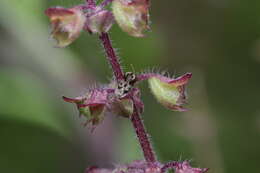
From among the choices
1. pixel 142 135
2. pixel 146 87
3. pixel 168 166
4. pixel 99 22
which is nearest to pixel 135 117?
pixel 142 135

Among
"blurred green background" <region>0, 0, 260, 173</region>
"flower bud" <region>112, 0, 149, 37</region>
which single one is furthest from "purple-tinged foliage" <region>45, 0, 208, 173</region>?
"blurred green background" <region>0, 0, 260, 173</region>

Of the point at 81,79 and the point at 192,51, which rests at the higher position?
the point at 192,51

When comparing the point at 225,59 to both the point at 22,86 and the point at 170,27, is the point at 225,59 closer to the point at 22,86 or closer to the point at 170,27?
the point at 170,27

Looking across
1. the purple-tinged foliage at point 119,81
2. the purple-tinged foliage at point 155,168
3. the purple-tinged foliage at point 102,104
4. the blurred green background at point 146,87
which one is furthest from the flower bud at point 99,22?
the blurred green background at point 146,87

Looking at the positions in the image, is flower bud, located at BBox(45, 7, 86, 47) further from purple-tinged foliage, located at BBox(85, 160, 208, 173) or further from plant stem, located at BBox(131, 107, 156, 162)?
purple-tinged foliage, located at BBox(85, 160, 208, 173)

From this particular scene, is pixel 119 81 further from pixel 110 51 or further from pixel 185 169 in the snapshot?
pixel 185 169

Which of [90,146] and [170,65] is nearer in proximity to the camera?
[90,146]

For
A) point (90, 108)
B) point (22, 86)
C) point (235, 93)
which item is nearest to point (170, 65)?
point (235, 93)

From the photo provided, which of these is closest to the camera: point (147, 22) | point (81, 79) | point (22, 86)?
point (147, 22)
